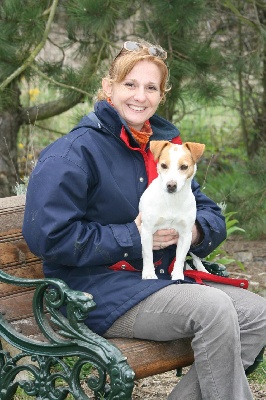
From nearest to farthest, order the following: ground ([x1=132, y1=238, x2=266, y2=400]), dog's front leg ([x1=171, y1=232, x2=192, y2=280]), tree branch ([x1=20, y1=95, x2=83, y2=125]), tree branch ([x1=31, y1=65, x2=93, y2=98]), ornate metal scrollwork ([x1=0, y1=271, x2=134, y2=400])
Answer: ornate metal scrollwork ([x1=0, y1=271, x2=134, y2=400]), dog's front leg ([x1=171, y1=232, x2=192, y2=280]), ground ([x1=132, y1=238, x2=266, y2=400]), tree branch ([x1=31, y1=65, x2=93, y2=98]), tree branch ([x1=20, y1=95, x2=83, y2=125])

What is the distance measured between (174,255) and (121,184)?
44 centimetres

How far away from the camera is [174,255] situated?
3.70 metres

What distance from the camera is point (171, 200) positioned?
11.3 ft

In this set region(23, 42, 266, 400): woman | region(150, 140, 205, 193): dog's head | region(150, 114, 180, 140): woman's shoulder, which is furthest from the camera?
region(150, 114, 180, 140): woman's shoulder

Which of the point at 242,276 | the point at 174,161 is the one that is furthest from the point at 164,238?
the point at 242,276

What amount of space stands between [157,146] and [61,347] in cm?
89

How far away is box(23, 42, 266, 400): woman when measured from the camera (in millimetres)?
3215

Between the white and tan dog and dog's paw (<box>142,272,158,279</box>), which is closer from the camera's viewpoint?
the white and tan dog

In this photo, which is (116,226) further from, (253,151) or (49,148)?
(253,151)

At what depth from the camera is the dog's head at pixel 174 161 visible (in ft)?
10.9

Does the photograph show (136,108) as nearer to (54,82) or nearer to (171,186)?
(171,186)

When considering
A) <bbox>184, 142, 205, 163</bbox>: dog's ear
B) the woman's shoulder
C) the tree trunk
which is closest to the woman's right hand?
<bbox>184, 142, 205, 163</bbox>: dog's ear

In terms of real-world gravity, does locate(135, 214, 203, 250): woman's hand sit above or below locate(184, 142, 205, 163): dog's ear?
below

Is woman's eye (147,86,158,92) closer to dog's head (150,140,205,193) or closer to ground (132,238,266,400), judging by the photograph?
dog's head (150,140,205,193)
